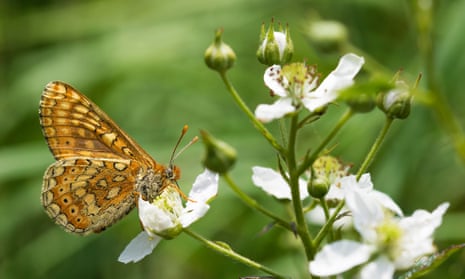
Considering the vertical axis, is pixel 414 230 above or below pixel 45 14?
above

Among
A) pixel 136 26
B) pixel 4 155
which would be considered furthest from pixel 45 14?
pixel 4 155

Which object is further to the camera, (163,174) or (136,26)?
(136,26)

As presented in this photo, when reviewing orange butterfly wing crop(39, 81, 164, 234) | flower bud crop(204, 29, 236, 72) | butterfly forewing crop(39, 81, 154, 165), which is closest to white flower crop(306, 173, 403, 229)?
flower bud crop(204, 29, 236, 72)

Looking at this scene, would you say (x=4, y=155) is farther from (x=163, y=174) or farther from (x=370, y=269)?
(x=370, y=269)

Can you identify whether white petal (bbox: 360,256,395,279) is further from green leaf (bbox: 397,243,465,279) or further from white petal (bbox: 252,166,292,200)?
white petal (bbox: 252,166,292,200)

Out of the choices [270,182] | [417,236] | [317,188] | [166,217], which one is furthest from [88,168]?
[417,236]

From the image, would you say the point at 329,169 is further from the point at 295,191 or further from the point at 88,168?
the point at 88,168

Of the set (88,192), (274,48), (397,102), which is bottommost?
(88,192)
